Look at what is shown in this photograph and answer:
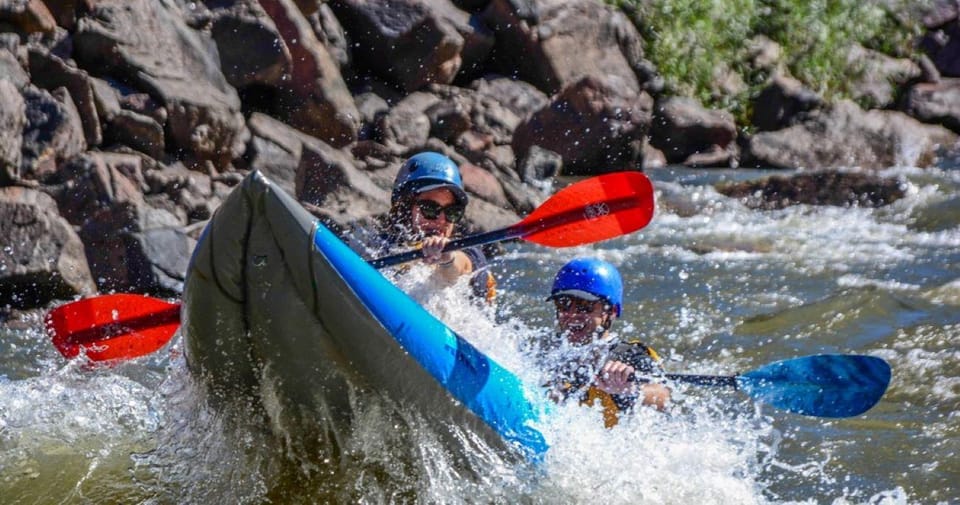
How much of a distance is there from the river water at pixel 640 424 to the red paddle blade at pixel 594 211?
51 cm

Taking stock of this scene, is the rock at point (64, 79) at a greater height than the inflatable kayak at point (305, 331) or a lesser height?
lesser

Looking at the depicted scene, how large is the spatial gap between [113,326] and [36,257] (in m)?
2.85

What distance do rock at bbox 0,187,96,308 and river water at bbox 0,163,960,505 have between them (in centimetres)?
26

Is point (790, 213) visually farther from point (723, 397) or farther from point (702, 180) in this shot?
point (723, 397)

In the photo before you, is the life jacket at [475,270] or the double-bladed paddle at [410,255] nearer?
the double-bladed paddle at [410,255]

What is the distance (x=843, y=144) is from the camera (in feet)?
41.5

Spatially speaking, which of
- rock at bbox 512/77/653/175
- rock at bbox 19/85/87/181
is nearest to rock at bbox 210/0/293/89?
rock at bbox 19/85/87/181

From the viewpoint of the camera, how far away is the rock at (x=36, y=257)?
23.0ft

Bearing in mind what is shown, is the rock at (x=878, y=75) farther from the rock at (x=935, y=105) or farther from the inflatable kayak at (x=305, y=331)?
the inflatable kayak at (x=305, y=331)

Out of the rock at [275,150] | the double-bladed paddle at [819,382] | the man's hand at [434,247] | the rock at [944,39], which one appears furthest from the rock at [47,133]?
the rock at [944,39]

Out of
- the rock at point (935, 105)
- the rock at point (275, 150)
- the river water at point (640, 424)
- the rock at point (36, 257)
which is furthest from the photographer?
the rock at point (935, 105)

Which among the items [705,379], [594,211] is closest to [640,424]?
[705,379]

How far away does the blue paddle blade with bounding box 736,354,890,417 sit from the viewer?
4.43 metres

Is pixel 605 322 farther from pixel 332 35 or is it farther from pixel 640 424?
pixel 332 35
